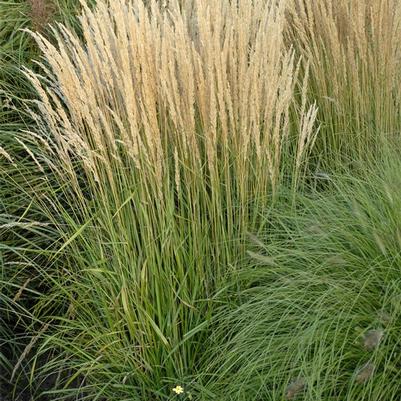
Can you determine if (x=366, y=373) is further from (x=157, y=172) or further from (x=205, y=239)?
(x=157, y=172)

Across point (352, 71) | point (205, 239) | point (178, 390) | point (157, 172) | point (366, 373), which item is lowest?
point (178, 390)

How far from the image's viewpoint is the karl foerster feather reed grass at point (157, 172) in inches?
134

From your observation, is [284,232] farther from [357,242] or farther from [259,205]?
[357,242]

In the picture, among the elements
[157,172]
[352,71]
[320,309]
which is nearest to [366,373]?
[320,309]

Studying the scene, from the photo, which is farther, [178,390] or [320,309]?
[178,390]

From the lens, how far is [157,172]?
11.2 feet

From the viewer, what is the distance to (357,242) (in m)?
3.30

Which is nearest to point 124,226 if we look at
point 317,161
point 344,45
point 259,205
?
point 259,205

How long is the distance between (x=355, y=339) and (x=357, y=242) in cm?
41

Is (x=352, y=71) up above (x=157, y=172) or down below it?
below

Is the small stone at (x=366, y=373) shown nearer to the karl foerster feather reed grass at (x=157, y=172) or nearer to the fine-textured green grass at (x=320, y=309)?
the fine-textured green grass at (x=320, y=309)

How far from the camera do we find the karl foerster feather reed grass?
3395mm

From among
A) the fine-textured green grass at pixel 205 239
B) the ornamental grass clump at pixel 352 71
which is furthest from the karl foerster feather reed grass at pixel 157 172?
the ornamental grass clump at pixel 352 71

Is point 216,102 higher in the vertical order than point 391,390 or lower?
higher
